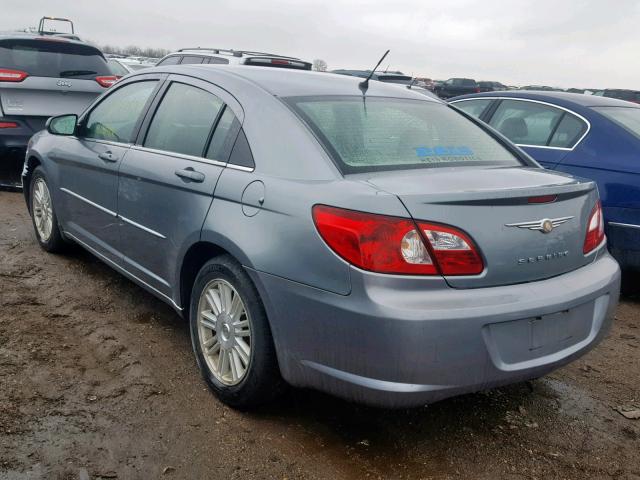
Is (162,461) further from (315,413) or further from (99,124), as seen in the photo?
(99,124)

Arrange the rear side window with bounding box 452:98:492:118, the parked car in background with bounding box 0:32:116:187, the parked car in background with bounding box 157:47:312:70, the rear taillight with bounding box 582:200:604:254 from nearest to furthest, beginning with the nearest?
the rear taillight with bounding box 582:200:604:254, the rear side window with bounding box 452:98:492:118, the parked car in background with bounding box 0:32:116:187, the parked car in background with bounding box 157:47:312:70

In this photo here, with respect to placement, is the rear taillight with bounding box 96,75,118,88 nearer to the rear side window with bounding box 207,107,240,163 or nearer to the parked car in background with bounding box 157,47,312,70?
the parked car in background with bounding box 157,47,312,70

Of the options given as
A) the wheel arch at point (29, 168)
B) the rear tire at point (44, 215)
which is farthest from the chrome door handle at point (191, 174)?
the wheel arch at point (29, 168)

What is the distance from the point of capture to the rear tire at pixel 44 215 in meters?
4.90

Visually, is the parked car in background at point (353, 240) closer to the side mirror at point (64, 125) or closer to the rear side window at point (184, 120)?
the rear side window at point (184, 120)

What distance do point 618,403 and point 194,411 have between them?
2.10 meters

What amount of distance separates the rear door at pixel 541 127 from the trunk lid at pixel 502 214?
2.48 metres

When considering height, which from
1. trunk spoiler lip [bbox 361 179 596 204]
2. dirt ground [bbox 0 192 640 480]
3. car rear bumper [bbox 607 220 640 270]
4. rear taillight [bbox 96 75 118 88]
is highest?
trunk spoiler lip [bbox 361 179 596 204]

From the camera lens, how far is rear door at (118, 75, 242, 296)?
10.1 ft

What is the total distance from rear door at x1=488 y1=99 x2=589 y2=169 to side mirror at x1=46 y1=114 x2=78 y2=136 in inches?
139

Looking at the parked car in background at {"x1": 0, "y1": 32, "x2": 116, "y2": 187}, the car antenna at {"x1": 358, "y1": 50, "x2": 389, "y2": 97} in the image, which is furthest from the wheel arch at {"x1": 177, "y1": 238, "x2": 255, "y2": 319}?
the parked car in background at {"x1": 0, "y1": 32, "x2": 116, "y2": 187}

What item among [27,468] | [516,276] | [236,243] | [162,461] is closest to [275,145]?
[236,243]

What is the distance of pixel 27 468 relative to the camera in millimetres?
2447

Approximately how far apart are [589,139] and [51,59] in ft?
18.5
